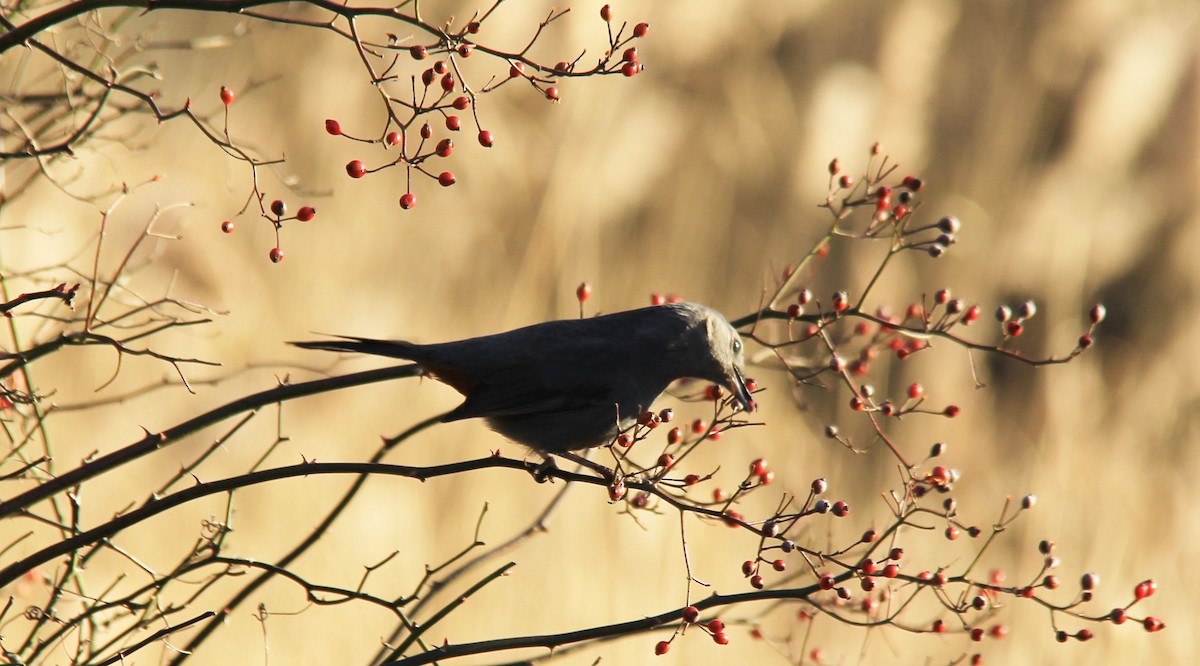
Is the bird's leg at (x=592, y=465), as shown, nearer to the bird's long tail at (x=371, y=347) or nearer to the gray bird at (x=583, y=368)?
the gray bird at (x=583, y=368)

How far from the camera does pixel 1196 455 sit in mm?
6195

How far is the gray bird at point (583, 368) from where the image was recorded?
2979 millimetres

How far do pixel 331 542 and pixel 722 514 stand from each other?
3.05 m

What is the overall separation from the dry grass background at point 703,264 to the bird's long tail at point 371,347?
59.5 inches

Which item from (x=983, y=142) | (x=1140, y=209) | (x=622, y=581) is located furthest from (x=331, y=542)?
(x=1140, y=209)

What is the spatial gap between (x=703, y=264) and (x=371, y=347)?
318 centimetres

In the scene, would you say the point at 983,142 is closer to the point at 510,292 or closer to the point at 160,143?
the point at 510,292

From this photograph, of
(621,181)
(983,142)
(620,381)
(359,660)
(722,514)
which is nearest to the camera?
(722,514)

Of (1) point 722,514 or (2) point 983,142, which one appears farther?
(2) point 983,142

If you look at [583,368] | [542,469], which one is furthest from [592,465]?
[583,368]

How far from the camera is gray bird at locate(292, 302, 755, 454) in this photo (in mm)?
2979

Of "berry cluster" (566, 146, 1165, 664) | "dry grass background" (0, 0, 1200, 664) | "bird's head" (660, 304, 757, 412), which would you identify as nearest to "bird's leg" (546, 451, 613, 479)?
"berry cluster" (566, 146, 1165, 664)

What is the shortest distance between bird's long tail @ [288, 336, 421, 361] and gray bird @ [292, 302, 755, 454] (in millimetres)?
47

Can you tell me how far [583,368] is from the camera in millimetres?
3064
